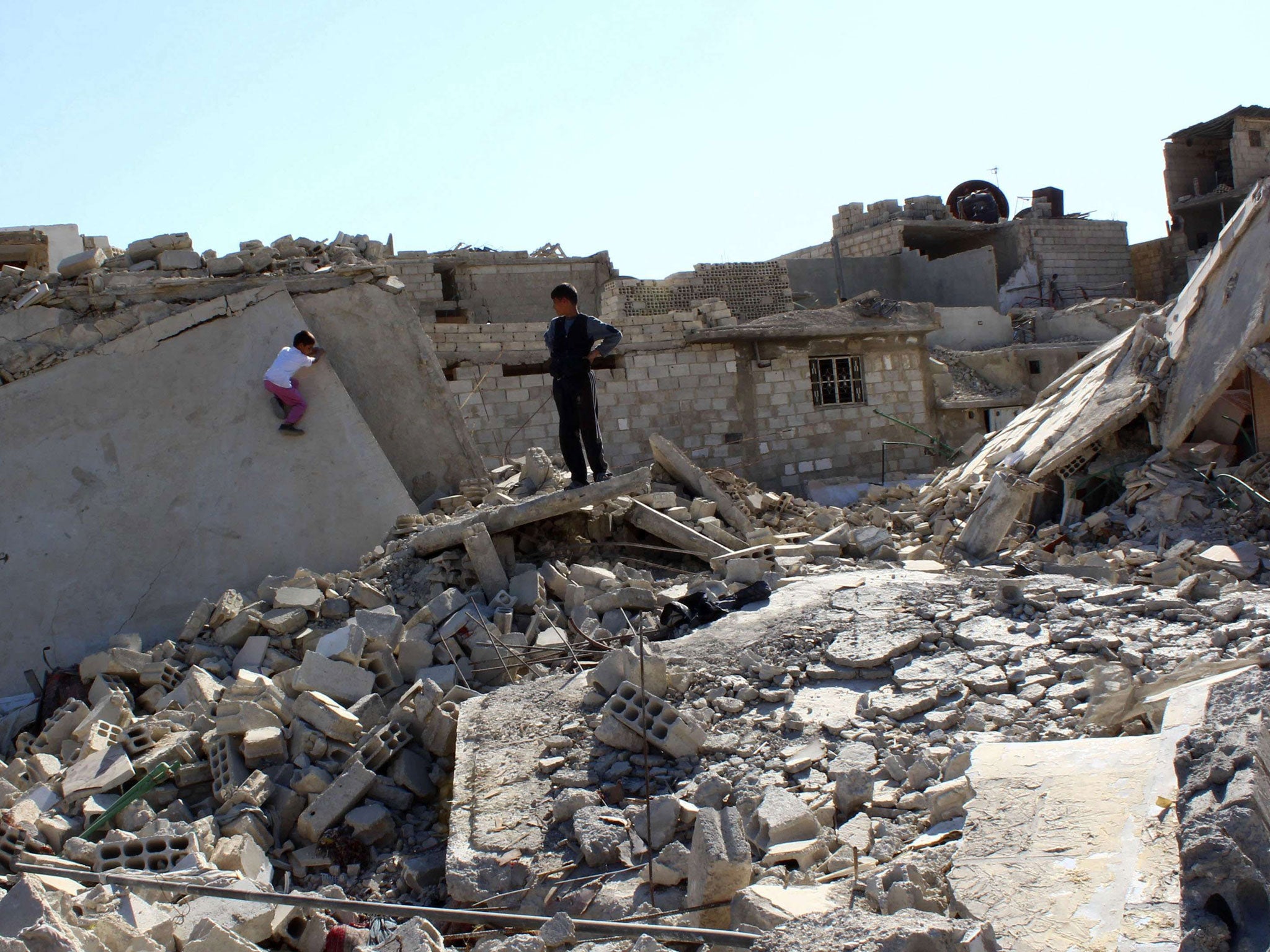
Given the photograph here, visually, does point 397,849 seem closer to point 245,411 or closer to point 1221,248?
point 245,411

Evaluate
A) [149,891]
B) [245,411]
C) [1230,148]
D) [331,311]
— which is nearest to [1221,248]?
[331,311]

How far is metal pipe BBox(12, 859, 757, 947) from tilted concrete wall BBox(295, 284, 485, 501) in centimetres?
479

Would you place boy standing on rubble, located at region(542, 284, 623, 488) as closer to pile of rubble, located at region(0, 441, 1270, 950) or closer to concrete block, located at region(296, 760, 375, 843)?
pile of rubble, located at region(0, 441, 1270, 950)

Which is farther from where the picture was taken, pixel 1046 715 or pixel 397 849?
pixel 397 849

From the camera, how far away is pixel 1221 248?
10.1 m

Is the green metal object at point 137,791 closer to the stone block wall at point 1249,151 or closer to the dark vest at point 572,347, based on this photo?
the dark vest at point 572,347

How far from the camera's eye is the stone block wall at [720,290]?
16453 millimetres

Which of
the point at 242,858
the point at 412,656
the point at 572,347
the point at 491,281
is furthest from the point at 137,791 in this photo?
the point at 491,281

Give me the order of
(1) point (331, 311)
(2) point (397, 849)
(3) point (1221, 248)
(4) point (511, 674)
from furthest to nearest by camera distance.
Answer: (3) point (1221, 248) → (1) point (331, 311) → (4) point (511, 674) → (2) point (397, 849)

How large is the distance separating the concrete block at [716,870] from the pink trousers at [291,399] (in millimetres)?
5532

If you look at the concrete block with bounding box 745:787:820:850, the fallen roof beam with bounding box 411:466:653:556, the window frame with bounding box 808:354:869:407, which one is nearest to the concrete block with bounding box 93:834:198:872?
the concrete block with bounding box 745:787:820:850

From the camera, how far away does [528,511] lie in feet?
24.1

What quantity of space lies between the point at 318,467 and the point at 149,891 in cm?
412

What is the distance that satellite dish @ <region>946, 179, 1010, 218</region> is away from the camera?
87.6 feet
